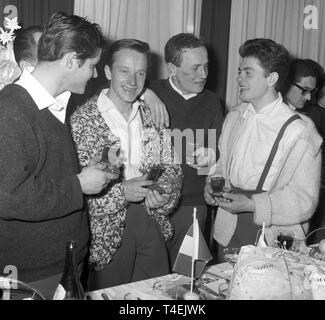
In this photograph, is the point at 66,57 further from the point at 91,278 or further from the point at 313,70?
the point at 313,70

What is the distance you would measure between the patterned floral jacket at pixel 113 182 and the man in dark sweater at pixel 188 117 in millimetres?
354

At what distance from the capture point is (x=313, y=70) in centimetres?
316

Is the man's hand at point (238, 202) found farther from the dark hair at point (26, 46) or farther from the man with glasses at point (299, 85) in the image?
the man with glasses at point (299, 85)

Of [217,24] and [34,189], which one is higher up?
[217,24]

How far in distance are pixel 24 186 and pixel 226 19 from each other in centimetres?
292

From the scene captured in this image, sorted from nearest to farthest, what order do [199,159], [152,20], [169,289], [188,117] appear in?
[169,289], [199,159], [188,117], [152,20]

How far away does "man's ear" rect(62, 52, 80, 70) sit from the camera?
1446 mm

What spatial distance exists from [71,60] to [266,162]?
1.00 m

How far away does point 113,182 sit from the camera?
1948mm

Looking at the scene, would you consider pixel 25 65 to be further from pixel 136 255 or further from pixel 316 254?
pixel 316 254

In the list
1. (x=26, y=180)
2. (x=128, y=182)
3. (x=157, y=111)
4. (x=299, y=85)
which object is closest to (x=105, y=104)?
(x=157, y=111)

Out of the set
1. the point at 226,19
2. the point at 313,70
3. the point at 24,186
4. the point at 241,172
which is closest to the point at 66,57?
the point at 24,186

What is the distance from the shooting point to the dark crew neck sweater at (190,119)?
250cm

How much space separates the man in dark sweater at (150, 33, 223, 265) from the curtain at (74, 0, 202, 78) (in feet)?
2.74
